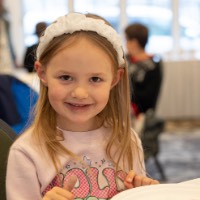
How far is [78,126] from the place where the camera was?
131cm

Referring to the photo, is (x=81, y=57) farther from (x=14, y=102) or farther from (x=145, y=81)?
(x=145, y=81)

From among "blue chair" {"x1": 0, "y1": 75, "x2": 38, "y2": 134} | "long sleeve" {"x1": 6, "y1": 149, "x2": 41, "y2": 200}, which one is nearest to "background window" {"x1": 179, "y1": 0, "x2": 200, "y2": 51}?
"blue chair" {"x1": 0, "y1": 75, "x2": 38, "y2": 134}

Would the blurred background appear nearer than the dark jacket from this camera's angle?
No

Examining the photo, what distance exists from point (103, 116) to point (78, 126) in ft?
0.33

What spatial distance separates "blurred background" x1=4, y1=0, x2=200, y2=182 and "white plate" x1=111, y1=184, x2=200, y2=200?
5.48 metres

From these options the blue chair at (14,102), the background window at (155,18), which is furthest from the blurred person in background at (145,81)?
the background window at (155,18)

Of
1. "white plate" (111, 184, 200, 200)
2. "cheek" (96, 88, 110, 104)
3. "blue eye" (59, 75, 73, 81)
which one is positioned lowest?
"white plate" (111, 184, 200, 200)

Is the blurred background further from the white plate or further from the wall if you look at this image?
the white plate

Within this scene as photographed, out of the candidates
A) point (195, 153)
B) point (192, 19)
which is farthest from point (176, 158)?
point (192, 19)

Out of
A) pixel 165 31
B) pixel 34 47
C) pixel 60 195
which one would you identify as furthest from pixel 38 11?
pixel 60 195

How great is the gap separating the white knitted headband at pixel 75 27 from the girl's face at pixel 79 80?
6cm

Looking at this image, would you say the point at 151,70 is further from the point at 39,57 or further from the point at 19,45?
the point at 19,45

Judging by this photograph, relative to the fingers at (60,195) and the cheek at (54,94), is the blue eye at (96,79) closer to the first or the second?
the cheek at (54,94)

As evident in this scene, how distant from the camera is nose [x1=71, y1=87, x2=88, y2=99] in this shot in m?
1.16
